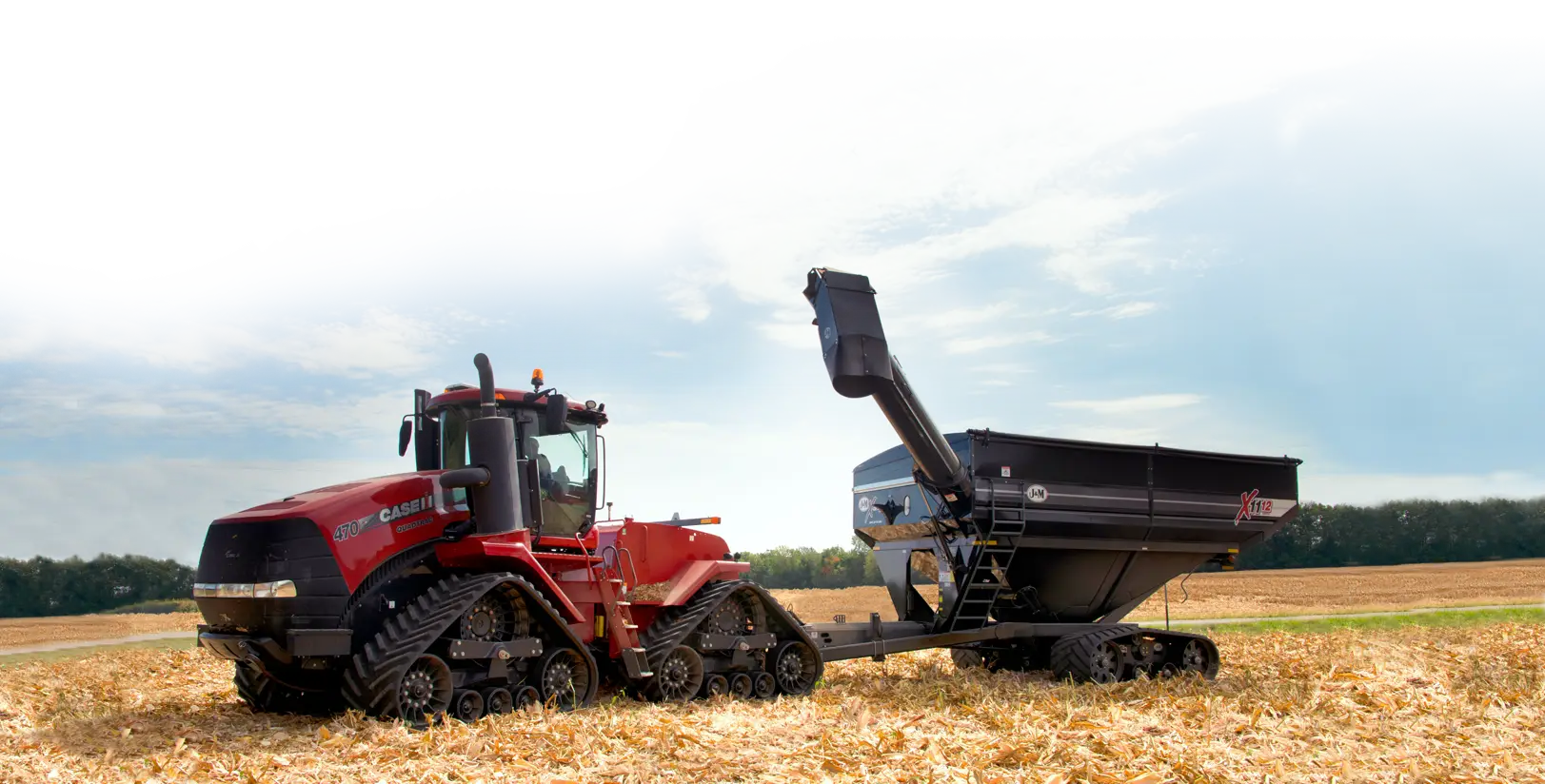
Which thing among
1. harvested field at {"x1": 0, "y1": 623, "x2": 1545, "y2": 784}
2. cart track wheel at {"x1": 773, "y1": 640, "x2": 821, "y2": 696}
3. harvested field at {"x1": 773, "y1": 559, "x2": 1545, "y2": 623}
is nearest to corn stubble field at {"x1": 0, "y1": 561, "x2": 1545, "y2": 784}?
harvested field at {"x1": 0, "y1": 623, "x2": 1545, "y2": 784}

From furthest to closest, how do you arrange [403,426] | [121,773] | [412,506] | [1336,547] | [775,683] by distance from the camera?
[1336,547] → [775,683] → [403,426] → [412,506] → [121,773]

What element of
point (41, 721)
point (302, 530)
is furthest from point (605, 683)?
point (41, 721)

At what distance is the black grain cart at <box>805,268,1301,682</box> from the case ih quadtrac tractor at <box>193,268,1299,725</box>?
3 cm

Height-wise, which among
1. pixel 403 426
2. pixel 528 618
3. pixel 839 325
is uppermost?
pixel 839 325

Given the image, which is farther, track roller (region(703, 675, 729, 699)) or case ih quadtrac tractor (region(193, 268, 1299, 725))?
track roller (region(703, 675, 729, 699))

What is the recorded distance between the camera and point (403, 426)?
950cm

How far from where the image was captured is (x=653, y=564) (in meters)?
10.4

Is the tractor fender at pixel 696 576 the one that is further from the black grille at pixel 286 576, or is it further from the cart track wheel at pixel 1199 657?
the cart track wheel at pixel 1199 657

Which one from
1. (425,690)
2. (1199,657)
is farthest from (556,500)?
(1199,657)

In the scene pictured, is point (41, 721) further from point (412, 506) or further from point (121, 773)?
point (412, 506)

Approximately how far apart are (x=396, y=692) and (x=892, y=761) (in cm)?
365

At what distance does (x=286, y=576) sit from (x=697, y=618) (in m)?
3.68

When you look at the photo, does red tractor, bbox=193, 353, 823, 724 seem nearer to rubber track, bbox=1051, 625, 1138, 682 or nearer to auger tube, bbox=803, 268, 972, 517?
auger tube, bbox=803, 268, 972, 517

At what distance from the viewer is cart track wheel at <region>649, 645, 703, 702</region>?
31.8 ft
